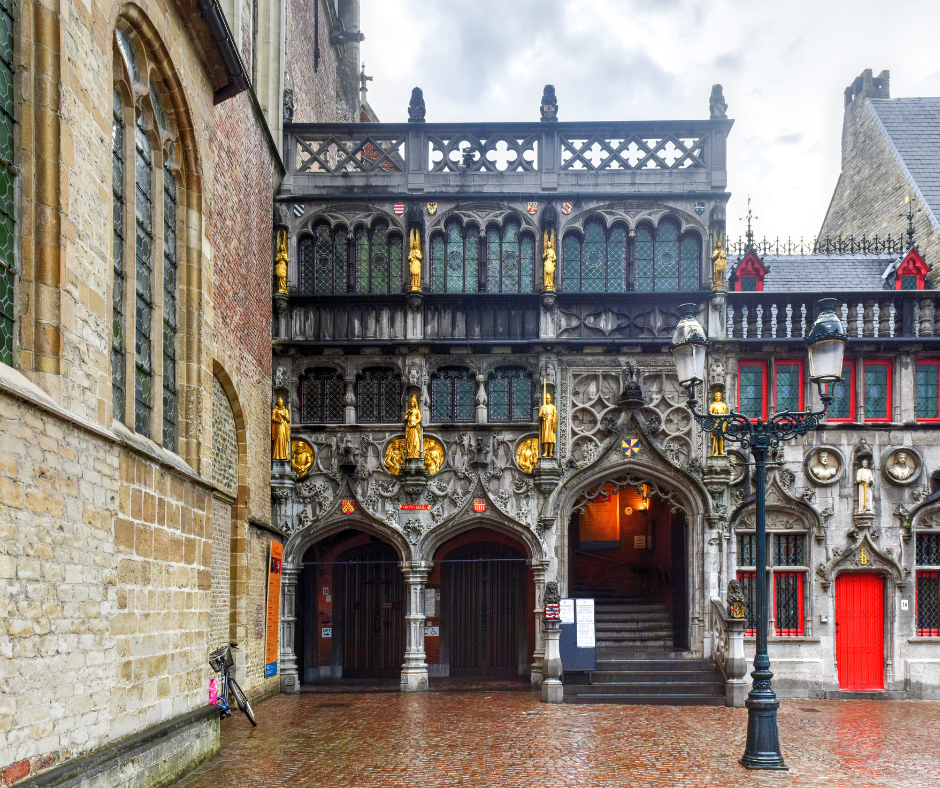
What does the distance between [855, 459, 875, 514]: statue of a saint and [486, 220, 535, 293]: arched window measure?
7.13 m

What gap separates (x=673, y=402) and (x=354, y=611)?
840 cm

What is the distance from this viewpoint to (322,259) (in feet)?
64.4

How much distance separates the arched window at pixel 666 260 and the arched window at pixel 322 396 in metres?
6.17

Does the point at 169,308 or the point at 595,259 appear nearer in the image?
the point at 169,308

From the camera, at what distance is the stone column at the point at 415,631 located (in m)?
18.6

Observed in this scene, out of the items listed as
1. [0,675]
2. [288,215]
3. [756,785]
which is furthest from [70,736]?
[288,215]

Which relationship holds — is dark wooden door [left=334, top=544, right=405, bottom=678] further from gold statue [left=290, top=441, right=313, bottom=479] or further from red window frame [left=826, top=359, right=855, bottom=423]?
red window frame [left=826, top=359, right=855, bottom=423]

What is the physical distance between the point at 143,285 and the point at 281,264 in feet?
28.2

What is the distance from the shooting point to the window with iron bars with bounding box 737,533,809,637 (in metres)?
18.9

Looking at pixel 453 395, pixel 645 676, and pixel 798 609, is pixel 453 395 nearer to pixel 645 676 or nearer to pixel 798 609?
pixel 645 676

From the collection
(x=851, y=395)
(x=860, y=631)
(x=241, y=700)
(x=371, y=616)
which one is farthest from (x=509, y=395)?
(x=860, y=631)

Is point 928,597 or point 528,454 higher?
point 528,454

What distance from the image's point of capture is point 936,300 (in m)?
19.4

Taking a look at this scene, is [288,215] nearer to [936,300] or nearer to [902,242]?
[936,300]
